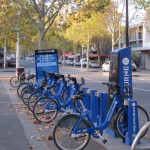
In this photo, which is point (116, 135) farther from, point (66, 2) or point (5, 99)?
point (66, 2)

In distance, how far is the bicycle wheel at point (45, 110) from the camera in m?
9.04

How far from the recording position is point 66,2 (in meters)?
15.2

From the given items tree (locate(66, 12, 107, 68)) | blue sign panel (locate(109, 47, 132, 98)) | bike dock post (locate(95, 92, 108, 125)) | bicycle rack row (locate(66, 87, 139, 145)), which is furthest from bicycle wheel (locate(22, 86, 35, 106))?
tree (locate(66, 12, 107, 68))

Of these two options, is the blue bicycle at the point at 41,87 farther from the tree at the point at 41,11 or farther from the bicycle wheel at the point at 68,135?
the bicycle wheel at the point at 68,135

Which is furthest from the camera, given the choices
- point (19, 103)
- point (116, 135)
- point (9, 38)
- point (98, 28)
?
point (98, 28)

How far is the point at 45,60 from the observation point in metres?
13.7

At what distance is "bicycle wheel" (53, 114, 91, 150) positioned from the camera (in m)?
6.10

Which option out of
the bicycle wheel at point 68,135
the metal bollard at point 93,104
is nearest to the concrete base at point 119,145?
the bicycle wheel at point 68,135

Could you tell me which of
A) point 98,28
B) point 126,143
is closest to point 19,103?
point 126,143

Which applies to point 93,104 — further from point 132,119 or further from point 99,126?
point 132,119

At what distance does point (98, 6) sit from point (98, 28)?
29.5m

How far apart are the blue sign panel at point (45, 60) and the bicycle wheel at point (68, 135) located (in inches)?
302

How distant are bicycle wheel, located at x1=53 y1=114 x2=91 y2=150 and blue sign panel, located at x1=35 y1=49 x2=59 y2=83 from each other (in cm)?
767

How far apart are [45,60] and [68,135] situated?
7818 millimetres
